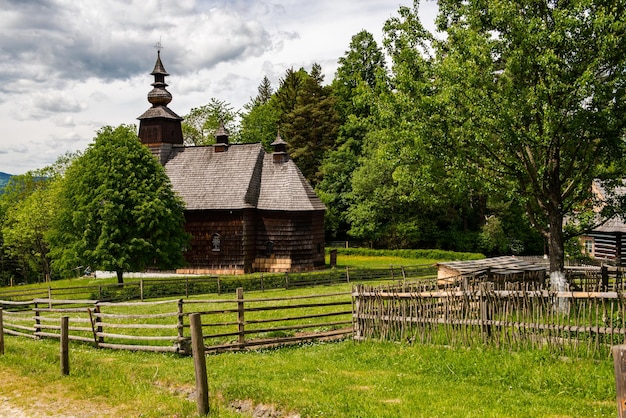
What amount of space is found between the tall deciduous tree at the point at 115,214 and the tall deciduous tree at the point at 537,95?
64.7 ft

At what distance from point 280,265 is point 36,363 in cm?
2538

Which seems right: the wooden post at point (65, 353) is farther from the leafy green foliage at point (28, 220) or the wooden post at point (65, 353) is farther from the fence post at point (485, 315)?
the leafy green foliage at point (28, 220)

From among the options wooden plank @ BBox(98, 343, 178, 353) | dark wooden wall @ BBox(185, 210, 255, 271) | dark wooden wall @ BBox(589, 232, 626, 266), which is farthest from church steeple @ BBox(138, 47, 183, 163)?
dark wooden wall @ BBox(589, 232, 626, 266)

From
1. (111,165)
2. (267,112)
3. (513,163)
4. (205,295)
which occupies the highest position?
(267,112)

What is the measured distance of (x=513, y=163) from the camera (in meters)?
16.6

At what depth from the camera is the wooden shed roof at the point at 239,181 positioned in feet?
127

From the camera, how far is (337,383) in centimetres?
984

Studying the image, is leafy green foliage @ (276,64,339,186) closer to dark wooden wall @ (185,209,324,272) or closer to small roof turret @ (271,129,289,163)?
small roof turret @ (271,129,289,163)

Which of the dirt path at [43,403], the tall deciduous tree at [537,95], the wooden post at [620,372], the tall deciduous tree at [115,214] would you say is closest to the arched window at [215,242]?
the tall deciduous tree at [115,214]

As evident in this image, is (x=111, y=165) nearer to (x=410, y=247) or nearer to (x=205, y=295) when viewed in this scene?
(x=205, y=295)

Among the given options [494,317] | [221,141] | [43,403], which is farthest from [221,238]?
[494,317]

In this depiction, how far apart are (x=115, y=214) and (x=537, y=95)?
23520 millimetres

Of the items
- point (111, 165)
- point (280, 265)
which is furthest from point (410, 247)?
point (111, 165)

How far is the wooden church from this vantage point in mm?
38344
